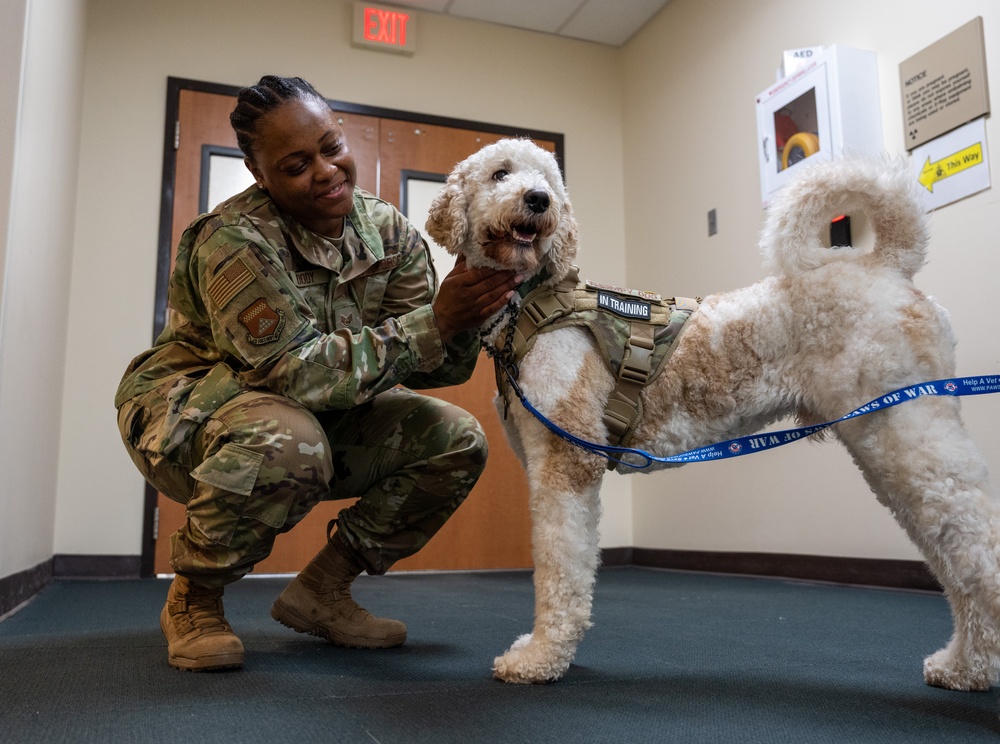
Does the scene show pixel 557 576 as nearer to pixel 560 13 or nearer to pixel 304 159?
pixel 304 159

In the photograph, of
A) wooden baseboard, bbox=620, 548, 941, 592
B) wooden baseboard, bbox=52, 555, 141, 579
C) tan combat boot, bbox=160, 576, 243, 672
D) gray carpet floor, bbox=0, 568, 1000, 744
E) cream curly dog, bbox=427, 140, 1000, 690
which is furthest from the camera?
wooden baseboard, bbox=52, 555, 141, 579

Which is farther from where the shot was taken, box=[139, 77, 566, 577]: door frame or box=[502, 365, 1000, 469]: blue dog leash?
box=[139, 77, 566, 577]: door frame

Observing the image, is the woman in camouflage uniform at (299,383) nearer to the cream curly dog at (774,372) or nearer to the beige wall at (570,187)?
the cream curly dog at (774,372)

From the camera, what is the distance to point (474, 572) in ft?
14.4

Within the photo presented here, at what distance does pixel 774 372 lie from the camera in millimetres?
1660

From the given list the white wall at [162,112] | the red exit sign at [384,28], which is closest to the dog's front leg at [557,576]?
the white wall at [162,112]

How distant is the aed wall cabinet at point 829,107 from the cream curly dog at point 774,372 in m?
1.66

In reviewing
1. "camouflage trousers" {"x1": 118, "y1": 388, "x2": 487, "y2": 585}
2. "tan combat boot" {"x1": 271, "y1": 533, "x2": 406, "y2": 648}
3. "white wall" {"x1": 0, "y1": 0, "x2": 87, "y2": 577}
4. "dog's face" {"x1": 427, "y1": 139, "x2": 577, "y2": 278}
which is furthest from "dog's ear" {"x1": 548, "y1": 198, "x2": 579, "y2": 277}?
"white wall" {"x1": 0, "y1": 0, "x2": 87, "y2": 577}

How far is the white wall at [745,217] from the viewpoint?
2.88m

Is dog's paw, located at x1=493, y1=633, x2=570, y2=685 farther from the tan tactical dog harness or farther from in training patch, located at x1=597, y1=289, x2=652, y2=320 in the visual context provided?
in training patch, located at x1=597, y1=289, x2=652, y2=320

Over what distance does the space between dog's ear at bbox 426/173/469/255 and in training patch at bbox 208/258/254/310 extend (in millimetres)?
410

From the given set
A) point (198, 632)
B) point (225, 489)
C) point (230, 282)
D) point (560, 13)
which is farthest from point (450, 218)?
point (560, 13)

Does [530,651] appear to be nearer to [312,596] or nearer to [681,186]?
[312,596]

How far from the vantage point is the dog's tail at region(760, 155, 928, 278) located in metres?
1.59
